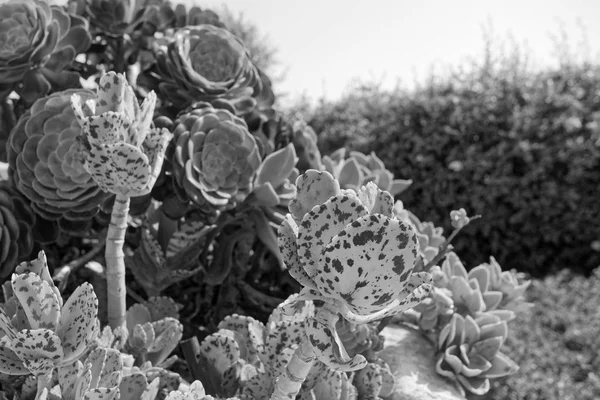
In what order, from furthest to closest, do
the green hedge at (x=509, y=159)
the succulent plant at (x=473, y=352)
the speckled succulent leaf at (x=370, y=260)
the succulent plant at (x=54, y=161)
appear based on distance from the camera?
the green hedge at (x=509, y=159) < the succulent plant at (x=473, y=352) < the succulent plant at (x=54, y=161) < the speckled succulent leaf at (x=370, y=260)

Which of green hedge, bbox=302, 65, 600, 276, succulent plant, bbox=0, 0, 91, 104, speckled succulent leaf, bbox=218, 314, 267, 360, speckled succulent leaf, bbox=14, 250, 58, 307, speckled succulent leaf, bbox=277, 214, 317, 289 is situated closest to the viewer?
speckled succulent leaf, bbox=277, 214, 317, 289

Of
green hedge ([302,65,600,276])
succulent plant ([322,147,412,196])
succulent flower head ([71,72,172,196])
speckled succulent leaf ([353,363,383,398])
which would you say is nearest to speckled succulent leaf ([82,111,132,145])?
succulent flower head ([71,72,172,196])

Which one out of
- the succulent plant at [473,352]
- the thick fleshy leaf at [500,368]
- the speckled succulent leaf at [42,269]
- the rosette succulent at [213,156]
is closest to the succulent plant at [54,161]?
the rosette succulent at [213,156]

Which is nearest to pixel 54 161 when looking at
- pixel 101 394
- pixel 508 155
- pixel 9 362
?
pixel 9 362

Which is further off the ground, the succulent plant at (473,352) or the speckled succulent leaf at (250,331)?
the speckled succulent leaf at (250,331)

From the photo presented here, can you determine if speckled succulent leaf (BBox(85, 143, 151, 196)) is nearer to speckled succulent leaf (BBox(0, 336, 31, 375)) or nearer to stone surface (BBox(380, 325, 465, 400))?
speckled succulent leaf (BBox(0, 336, 31, 375))

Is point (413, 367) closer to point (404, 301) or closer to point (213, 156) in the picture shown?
point (213, 156)

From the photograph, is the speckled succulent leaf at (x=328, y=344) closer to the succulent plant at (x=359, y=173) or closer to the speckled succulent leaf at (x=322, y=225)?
the speckled succulent leaf at (x=322, y=225)
